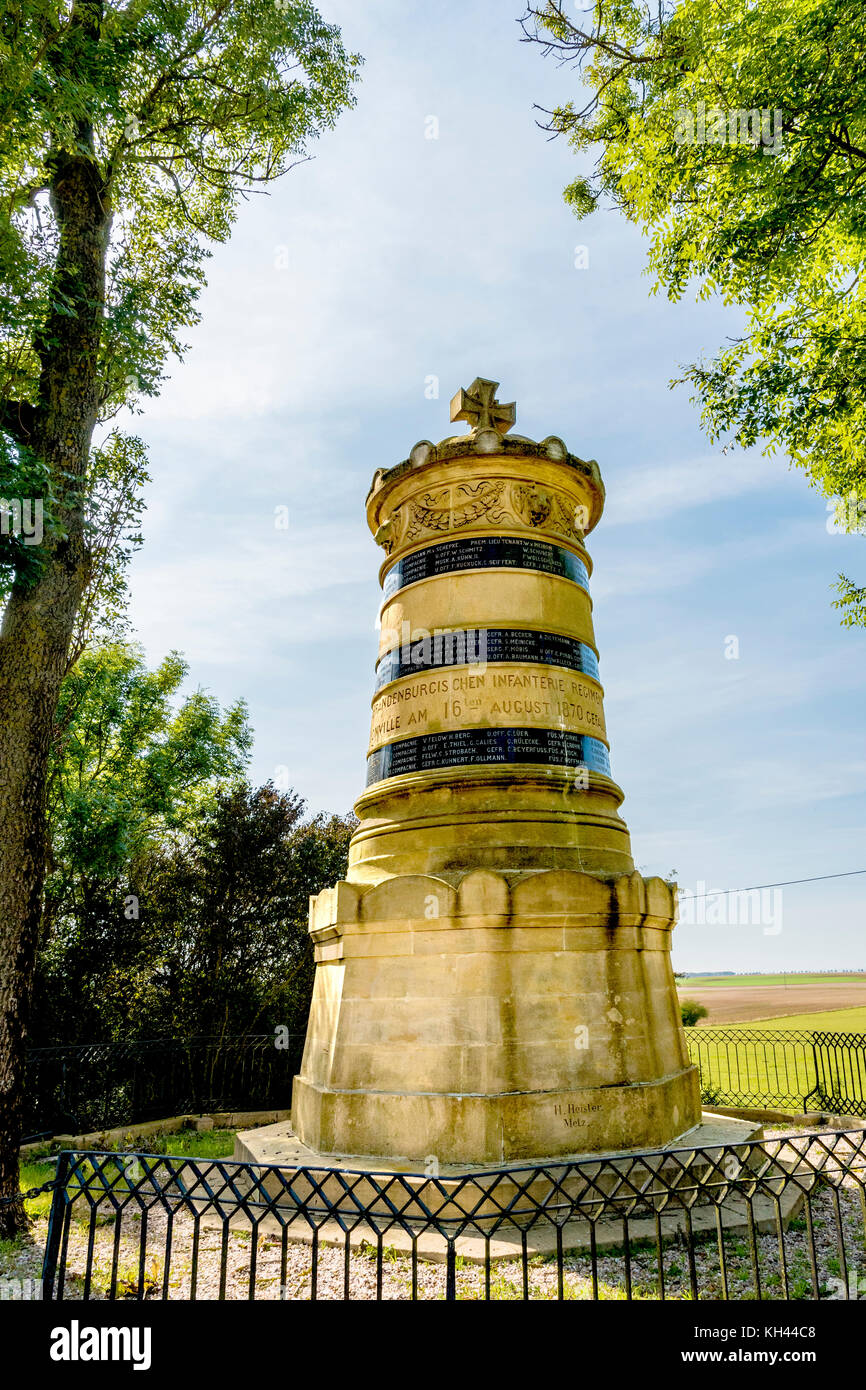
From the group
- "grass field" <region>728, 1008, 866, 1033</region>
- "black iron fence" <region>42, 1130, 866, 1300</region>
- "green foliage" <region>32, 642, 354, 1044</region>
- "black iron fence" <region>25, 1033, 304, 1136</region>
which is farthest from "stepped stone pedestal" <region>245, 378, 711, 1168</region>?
"grass field" <region>728, 1008, 866, 1033</region>

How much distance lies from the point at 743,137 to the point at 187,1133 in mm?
14134

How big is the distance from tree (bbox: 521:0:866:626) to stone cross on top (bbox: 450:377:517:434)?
2.23m

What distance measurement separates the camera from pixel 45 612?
8211 millimetres

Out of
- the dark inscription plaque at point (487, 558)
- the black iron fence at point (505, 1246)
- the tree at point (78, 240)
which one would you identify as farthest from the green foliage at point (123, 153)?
the black iron fence at point (505, 1246)

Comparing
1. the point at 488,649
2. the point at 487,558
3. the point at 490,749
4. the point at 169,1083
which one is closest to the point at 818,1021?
the point at 169,1083

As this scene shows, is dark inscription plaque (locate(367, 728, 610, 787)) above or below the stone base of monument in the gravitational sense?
above

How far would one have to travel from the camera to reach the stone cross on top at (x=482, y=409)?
9672 mm

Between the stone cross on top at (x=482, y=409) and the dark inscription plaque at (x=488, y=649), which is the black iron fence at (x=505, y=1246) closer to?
the dark inscription plaque at (x=488, y=649)

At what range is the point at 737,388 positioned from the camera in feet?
27.9

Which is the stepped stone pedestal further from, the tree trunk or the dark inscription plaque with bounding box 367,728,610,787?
the tree trunk

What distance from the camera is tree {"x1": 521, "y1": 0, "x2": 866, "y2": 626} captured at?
7152 millimetres

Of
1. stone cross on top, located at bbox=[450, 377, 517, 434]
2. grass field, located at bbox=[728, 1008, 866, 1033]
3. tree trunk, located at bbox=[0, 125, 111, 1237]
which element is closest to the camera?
tree trunk, located at bbox=[0, 125, 111, 1237]

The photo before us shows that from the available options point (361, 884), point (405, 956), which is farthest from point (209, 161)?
point (405, 956)

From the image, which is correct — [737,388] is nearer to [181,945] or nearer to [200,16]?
[200,16]
